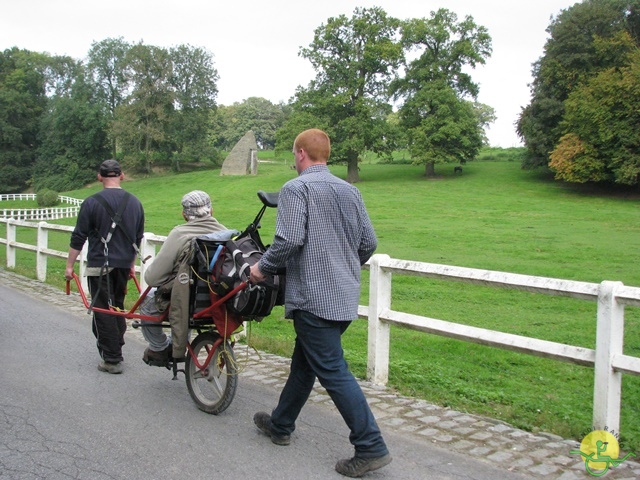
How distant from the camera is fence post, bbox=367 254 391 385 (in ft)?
21.2

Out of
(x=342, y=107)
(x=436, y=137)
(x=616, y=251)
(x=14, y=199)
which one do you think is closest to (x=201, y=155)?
(x=14, y=199)

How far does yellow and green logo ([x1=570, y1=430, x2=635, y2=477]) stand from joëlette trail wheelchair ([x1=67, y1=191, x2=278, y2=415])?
8.26 ft

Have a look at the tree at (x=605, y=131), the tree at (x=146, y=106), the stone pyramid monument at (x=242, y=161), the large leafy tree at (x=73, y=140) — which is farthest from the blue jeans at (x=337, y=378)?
the large leafy tree at (x=73, y=140)

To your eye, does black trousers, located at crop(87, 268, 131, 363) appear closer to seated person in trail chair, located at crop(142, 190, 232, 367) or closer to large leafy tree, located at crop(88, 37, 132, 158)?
seated person in trail chair, located at crop(142, 190, 232, 367)

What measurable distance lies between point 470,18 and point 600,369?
5805cm

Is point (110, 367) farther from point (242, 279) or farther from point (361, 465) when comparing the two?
point (361, 465)

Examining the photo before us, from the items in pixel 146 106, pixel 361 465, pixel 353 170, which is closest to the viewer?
pixel 361 465

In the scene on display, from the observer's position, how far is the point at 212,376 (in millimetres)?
5434

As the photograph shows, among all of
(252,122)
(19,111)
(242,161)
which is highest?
(252,122)

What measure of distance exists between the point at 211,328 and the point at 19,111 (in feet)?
315

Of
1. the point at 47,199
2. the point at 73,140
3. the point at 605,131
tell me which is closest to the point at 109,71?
the point at 73,140

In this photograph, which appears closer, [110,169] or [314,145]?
[314,145]

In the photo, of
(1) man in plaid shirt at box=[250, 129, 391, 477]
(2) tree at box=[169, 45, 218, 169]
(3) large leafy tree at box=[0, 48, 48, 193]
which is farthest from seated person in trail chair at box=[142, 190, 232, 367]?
(3) large leafy tree at box=[0, 48, 48, 193]

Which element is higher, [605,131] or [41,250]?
[605,131]
